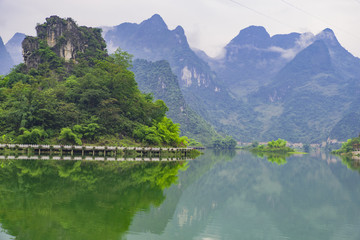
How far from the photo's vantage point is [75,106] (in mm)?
47469

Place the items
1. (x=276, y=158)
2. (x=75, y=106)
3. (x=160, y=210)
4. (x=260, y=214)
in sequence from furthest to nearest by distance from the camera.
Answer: (x=276, y=158) < (x=75, y=106) < (x=260, y=214) < (x=160, y=210)

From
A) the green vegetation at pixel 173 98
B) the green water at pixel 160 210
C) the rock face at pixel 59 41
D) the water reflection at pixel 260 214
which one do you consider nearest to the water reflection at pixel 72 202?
the green water at pixel 160 210

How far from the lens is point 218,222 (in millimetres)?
12602

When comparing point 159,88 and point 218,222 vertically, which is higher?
point 159,88

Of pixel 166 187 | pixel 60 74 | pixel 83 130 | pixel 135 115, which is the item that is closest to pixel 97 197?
pixel 166 187

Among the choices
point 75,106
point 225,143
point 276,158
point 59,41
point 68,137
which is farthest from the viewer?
point 225,143

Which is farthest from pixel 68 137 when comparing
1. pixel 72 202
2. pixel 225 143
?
pixel 225 143

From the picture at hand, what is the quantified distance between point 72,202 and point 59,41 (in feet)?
186

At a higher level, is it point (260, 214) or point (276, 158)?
point (276, 158)

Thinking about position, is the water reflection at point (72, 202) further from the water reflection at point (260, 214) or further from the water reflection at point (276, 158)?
the water reflection at point (276, 158)

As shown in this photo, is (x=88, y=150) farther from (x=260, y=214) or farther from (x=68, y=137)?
(x=260, y=214)

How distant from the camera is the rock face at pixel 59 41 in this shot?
64.3 meters

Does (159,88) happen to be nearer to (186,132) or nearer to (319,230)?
(186,132)

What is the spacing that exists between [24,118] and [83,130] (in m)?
6.88
